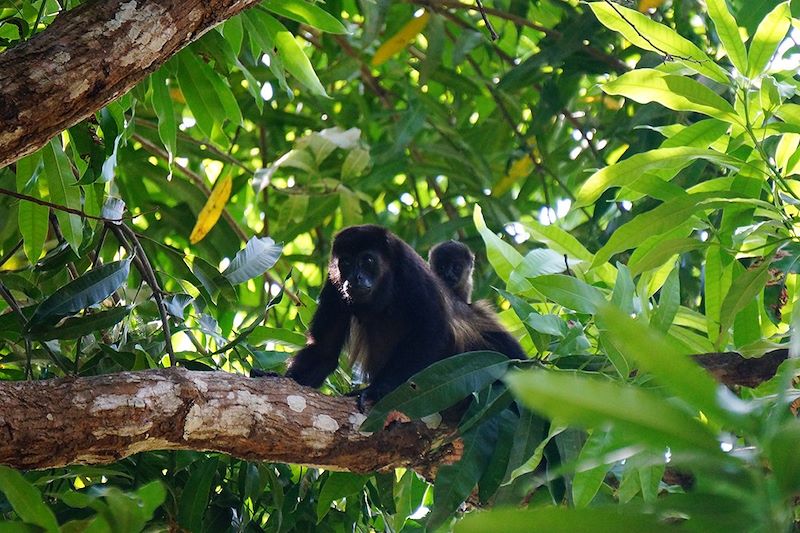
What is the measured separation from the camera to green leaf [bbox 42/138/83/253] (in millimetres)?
3455

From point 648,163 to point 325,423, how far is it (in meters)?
1.34

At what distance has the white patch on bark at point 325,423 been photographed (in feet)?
10.7

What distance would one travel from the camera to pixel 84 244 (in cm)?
376

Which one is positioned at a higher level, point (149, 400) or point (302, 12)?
point (302, 12)

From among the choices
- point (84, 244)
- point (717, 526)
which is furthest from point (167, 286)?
point (717, 526)

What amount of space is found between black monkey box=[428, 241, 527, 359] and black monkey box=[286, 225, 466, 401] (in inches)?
2.1

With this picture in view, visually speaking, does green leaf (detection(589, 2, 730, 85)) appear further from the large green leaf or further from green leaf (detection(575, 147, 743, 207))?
the large green leaf

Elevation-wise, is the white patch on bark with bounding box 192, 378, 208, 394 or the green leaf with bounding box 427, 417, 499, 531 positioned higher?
the white patch on bark with bounding box 192, 378, 208, 394

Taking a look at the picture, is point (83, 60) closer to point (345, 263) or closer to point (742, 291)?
point (742, 291)

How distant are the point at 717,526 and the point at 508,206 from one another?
512cm

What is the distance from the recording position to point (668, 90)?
303 centimetres

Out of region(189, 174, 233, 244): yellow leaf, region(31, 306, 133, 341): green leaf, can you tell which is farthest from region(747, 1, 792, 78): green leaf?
region(189, 174, 233, 244): yellow leaf

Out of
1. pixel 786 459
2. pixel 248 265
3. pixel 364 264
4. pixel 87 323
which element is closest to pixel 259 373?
pixel 248 265

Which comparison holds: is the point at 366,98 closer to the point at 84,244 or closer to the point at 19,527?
the point at 84,244
